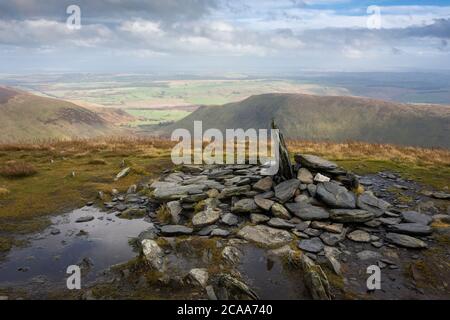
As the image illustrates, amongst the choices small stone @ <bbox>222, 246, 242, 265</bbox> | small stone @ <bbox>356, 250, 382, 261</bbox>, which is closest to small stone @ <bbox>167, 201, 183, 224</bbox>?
small stone @ <bbox>222, 246, 242, 265</bbox>

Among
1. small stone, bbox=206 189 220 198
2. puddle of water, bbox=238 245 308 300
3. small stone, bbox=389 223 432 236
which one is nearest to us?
puddle of water, bbox=238 245 308 300

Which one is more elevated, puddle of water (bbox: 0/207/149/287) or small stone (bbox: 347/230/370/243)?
small stone (bbox: 347/230/370/243)

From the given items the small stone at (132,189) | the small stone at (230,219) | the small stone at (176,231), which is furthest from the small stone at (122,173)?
the small stone at (230,219)

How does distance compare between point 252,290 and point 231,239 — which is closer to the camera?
point 252,290

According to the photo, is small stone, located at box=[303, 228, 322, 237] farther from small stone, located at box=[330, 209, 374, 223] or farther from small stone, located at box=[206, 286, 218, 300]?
small stone, located at box=[206, 286, 218, 300]

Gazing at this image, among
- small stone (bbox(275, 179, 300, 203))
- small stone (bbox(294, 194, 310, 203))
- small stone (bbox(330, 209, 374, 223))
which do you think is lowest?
small stone (bbox(330, 209, 374, 223))

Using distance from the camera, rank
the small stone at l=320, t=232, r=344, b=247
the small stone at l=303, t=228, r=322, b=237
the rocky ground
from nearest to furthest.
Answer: the rocky ground, the small stone at l=320, t=232, r=344, b=247, the small stone at l=303, t=228, r=322, b=237

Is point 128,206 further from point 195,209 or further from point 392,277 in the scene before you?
point 392,277
